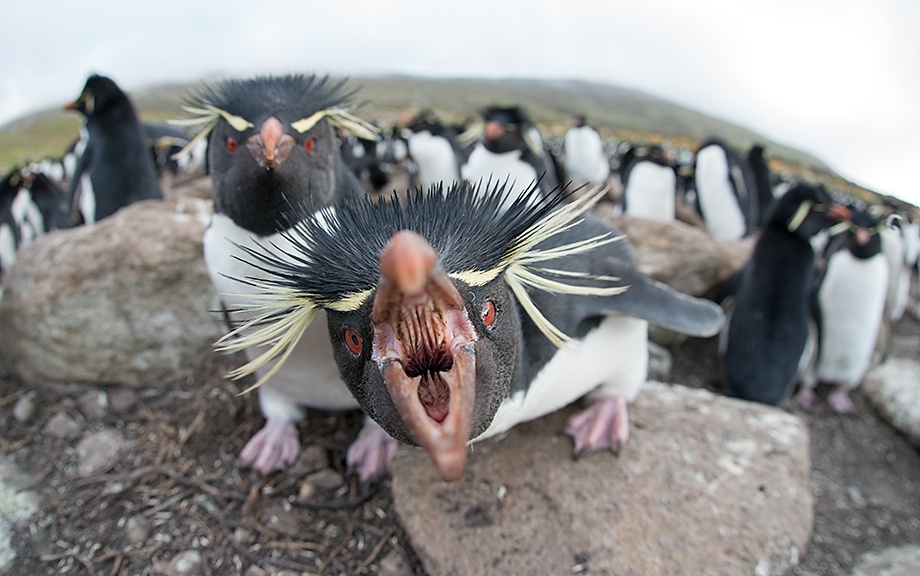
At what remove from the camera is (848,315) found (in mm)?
4324

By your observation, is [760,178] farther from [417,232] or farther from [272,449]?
[417,232]

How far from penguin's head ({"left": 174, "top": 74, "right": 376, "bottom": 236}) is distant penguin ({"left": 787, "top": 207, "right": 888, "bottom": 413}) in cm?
376

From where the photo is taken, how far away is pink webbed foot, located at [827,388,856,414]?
421 cm

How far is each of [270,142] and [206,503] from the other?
131cm

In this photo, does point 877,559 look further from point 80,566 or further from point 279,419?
point 80,566

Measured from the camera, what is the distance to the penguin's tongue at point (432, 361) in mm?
986

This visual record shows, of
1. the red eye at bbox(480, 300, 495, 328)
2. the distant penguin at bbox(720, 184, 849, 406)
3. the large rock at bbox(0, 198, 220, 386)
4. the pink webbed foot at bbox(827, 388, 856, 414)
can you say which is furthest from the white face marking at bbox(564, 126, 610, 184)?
the red eye at bbox(480, 300, 495, 328)

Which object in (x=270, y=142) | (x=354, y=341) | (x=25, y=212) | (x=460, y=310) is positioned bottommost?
(x=25, y=212)

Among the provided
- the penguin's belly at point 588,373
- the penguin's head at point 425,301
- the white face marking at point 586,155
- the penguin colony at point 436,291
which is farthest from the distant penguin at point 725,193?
the penguin's head at point 425,301

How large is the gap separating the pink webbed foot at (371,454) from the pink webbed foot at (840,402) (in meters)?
3.42

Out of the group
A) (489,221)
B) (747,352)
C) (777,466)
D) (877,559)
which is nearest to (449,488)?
(489,221)

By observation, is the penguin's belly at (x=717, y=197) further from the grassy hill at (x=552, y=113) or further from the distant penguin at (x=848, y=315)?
the grassy hill at (x=552, y=113)

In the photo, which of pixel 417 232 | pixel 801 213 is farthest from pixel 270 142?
pixel 801 213

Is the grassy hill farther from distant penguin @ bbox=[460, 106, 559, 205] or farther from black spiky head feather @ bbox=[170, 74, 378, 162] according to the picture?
black spiky head feather @ bbox=[170, 74, 378, 162]
